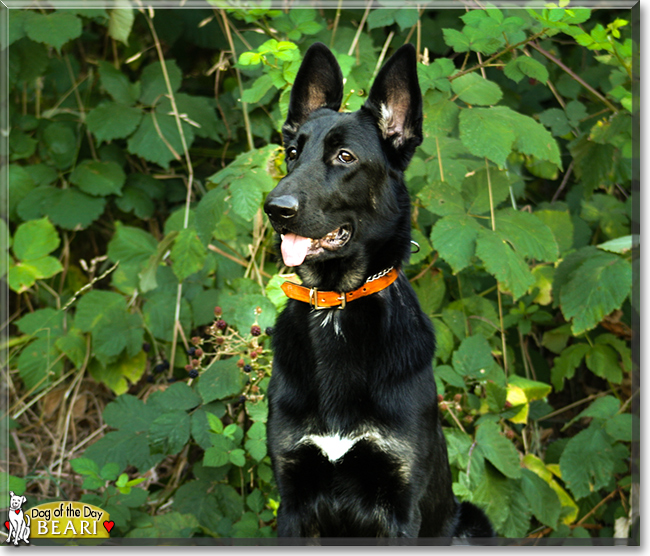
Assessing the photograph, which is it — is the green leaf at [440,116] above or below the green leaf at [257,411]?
above

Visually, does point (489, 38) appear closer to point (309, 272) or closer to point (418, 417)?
point (309, 272)

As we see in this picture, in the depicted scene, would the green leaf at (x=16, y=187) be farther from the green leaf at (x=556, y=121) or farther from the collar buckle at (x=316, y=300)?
the green leaf at (x=556, y=121)

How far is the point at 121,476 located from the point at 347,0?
9.44 feet

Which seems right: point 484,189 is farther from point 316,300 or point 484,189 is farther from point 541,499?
point 541,499

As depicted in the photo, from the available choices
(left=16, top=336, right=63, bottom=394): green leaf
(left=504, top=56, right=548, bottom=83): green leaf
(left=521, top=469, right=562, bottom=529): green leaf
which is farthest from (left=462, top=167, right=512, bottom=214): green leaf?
(left=16, top=336, right=63, bottom=394): green leaf

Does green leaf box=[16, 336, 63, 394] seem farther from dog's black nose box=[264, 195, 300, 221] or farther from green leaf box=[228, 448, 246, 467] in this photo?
dog's black nose box=[264, 195, 300, 221]

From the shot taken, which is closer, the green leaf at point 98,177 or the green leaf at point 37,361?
the green leaf at point 37,361

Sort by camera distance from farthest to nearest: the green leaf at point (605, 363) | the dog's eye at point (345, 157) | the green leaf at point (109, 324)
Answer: the green leaf at point (605, 363), the green leaf at point (109, 324), the dog's eye at point (345, 157)

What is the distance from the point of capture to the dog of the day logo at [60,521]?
2.57 metres

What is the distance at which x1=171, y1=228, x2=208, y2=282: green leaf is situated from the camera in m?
3.17

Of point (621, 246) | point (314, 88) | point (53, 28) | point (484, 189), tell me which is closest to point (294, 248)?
point (314, 88)

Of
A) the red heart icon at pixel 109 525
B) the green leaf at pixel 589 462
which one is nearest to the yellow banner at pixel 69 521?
the red heart icon at pixel 109 525

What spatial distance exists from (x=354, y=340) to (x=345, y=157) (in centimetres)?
68

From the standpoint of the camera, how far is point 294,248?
82.9 inches
